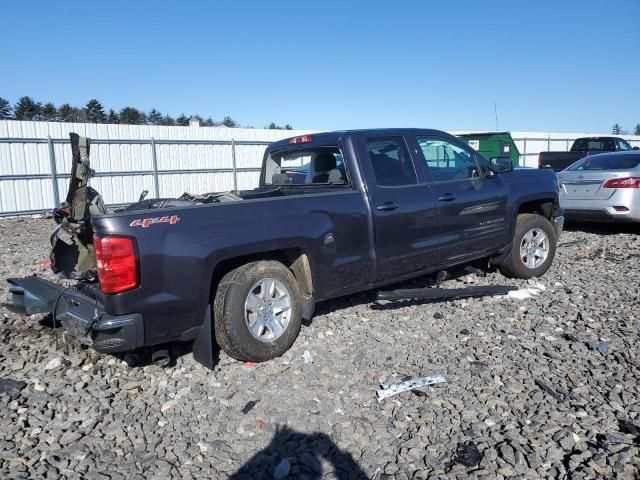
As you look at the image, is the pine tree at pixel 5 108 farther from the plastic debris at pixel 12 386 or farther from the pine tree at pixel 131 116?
the plastic debris at pixel 12 386

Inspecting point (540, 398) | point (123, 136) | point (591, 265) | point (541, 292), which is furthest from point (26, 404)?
point (123, 136)

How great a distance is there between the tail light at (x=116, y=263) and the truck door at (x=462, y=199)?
295 cm

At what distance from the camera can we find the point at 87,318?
336 centimetres

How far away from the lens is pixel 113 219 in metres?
3.21

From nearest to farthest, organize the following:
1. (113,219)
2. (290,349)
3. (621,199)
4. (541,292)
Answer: (113,219)
(290,349)
(541,292)
(621,199)

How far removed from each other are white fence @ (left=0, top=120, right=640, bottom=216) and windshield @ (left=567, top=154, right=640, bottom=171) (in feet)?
37.9

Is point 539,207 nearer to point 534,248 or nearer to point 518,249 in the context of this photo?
point 534,248

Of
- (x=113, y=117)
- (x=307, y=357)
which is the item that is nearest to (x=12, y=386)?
(x=307, y=357)

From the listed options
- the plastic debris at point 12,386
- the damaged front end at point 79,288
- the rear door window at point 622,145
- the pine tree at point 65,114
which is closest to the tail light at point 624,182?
the damaged front end at point 79,288

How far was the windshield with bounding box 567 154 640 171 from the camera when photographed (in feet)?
29.0

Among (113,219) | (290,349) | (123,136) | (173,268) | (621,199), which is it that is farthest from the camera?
(123,136)

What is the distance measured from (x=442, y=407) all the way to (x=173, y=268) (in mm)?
2021

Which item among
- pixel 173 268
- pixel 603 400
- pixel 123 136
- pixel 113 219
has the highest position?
pixel 123 136

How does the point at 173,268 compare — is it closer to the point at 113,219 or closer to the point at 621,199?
the point at 113,219
